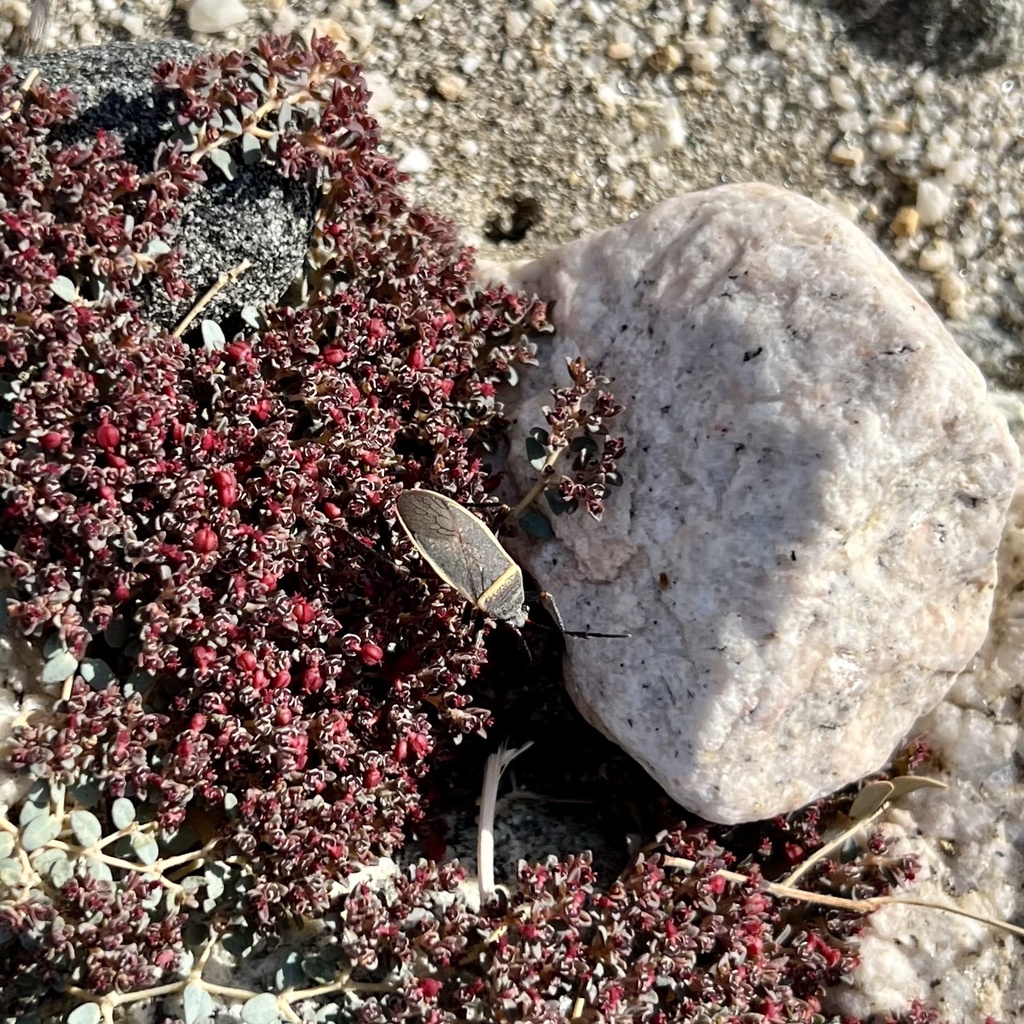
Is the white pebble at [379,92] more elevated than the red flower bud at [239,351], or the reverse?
the white pebble at [379,92]

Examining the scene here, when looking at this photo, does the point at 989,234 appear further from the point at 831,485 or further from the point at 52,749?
the point at 52,749

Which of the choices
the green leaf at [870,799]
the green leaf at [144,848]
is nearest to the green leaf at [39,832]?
the green leaf at [144,848]

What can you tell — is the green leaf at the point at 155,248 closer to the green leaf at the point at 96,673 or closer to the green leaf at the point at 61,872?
the green leaf at the point at 96,673

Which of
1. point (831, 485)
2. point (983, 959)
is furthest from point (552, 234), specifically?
point (983, 959)

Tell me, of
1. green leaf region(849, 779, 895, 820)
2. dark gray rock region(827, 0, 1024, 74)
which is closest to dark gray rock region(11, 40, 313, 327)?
green leaf region(849, 779, 895, 820)

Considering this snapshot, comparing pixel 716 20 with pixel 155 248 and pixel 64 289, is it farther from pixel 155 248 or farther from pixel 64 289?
pixel 64 289
